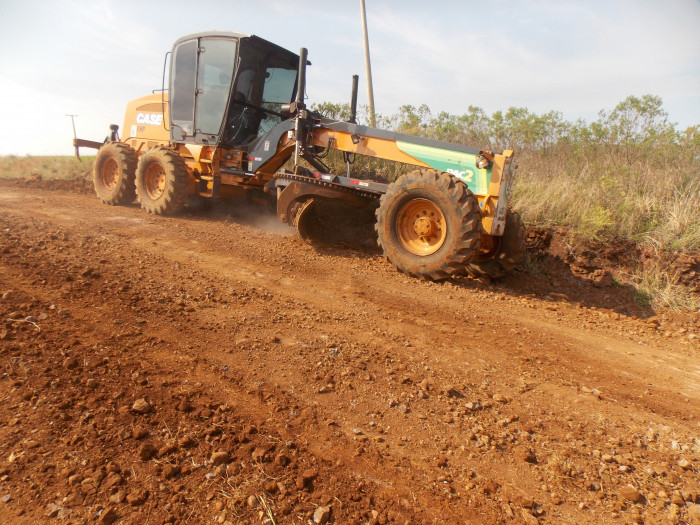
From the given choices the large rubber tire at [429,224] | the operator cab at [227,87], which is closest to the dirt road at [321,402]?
the large rubber tire at [429,224]

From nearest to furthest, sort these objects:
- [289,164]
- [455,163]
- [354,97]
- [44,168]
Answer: [455,163] < [354,97] < [289,164] < [44,168]

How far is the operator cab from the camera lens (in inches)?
316

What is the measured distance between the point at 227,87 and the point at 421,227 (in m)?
4.60

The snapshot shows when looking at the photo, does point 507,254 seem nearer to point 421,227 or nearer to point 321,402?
point 421,227

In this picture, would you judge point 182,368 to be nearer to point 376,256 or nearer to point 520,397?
point 520,397

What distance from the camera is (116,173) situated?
9508 mm

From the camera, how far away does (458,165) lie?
19.3 feet

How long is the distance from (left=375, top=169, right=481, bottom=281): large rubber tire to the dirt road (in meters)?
0.48

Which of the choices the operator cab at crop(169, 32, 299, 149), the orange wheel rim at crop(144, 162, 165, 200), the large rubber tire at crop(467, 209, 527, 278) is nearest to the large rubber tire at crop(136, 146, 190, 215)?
the orange wheel rim at crop(144, 162, 165, 200)

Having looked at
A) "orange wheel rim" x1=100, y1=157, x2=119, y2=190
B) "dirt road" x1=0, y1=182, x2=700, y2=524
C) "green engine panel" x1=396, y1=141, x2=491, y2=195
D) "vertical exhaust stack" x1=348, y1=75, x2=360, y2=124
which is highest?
"vertical exhaust stack" x1=348, y1=75, x2=360, y2=124

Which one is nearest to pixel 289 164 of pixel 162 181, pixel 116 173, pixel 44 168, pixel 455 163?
pixel 162 181

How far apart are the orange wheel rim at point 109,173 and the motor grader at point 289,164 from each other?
0.07 ft

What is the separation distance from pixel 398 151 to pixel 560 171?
4.64 meters

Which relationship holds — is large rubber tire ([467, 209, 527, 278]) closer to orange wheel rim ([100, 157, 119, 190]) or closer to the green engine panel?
the green engine panel
